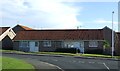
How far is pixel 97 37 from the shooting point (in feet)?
194

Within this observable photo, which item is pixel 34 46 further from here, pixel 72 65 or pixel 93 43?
pixel 72 65

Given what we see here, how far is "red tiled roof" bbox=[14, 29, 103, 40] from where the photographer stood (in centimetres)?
6015

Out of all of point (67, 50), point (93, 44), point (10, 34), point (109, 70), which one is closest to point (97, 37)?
point (93, 44)

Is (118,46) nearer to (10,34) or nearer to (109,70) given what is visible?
(10,34)

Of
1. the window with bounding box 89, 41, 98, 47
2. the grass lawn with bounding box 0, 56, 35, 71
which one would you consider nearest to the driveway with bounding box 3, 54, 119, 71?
the grass lawn with bounding box 0, 56, 35, 71

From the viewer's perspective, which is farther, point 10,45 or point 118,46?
point 10,45

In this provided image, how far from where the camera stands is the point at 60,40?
5981 centimetres

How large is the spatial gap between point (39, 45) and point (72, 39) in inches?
256

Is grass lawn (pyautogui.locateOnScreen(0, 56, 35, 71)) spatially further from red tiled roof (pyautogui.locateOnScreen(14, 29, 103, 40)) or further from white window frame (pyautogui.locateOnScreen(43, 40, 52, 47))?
red tiled roof (pyautogui.locateOnScreen(14, 29, 103, 40))

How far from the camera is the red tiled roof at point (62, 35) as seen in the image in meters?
60.2

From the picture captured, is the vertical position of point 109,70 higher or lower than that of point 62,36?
lower

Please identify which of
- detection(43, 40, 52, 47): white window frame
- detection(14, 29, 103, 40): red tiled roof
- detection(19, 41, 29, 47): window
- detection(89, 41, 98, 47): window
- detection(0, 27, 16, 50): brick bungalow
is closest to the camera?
detection(89, 41, 98, 47): window

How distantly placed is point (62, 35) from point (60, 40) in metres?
2.53

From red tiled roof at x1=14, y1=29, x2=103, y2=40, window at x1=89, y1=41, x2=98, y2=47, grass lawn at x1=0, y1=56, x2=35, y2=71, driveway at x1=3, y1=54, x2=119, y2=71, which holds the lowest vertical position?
driveway at x1=3, y1=54, x2=119, y2=71
